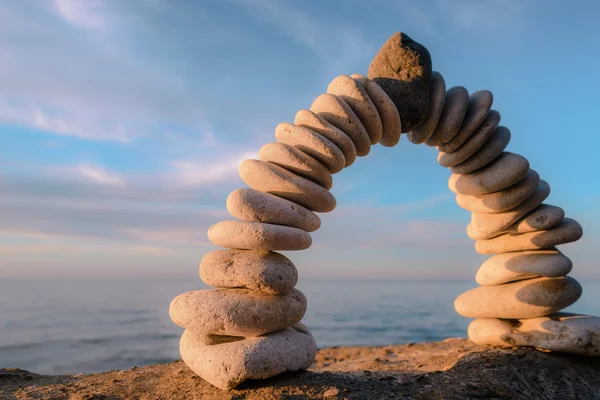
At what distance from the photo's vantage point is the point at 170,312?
4926mm

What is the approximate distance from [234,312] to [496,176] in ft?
14.1

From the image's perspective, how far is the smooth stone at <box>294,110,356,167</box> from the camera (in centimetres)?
552

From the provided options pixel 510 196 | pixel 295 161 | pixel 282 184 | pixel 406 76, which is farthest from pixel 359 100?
pixel 510 196

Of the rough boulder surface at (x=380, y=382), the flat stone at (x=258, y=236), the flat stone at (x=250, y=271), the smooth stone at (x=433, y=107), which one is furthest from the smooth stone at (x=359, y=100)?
the rough boulder surface at (x=380, y=382)

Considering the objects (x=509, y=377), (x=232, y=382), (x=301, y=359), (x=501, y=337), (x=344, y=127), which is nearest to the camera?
(x=232, y=382)

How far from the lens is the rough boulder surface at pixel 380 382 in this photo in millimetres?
4496

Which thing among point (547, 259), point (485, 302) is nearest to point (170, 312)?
point (485, 302)

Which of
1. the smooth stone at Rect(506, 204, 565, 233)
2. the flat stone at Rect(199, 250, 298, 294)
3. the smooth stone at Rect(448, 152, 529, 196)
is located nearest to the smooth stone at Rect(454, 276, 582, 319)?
the smooth stone at Rect(506, 204, 565, 233)

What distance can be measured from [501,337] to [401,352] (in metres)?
2.06

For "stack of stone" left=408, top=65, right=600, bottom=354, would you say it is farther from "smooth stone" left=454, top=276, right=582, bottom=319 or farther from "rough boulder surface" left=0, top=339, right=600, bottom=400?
"rough boulder surface" left=0, top=339, right=600, bottom=400

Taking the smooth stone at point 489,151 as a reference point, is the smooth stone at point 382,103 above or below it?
above

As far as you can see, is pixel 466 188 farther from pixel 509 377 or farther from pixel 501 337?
pixel 509 377

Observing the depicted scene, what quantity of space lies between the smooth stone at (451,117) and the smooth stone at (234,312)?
11.2 ft

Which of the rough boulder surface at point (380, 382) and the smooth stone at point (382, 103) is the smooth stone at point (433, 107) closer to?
the smooth stone at point (382, 103)
